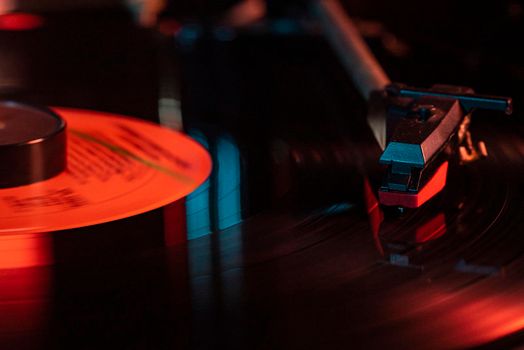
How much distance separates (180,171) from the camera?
943 mm

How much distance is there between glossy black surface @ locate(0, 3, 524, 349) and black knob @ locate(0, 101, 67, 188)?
136mm

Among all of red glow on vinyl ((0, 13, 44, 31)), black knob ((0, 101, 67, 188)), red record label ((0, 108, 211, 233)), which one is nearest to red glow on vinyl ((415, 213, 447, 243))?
red record label ((0, 108, 211, 233))

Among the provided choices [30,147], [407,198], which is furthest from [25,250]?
[407,198]

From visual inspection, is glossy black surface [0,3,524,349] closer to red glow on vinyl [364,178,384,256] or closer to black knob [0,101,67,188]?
red glow on vinyl [364,178,384,256]

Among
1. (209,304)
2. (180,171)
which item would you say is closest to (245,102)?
(180,171)

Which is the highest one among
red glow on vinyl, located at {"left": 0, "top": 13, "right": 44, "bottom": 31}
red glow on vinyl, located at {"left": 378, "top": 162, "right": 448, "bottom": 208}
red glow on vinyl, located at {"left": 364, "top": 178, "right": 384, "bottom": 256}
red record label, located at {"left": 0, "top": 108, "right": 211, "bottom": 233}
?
red glow on vinyl, located at {"left": 378, "top": 162, "right": 448, "bottom": 208}

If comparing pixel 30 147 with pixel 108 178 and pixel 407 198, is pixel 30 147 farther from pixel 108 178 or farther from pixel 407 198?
pixel 407 198

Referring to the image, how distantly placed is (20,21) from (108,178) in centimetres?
64

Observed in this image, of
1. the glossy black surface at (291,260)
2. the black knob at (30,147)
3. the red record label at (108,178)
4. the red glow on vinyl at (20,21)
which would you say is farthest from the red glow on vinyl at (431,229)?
the red glow on vinyl at (20,21)

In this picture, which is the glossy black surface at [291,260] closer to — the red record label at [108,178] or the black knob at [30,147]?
the red record label at [108,178]

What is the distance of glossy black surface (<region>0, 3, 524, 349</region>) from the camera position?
575 millimetres

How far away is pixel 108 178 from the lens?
92cm

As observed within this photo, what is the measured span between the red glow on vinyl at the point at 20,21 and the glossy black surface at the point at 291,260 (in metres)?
0.41

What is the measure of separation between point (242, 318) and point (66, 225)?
0.25 metres
